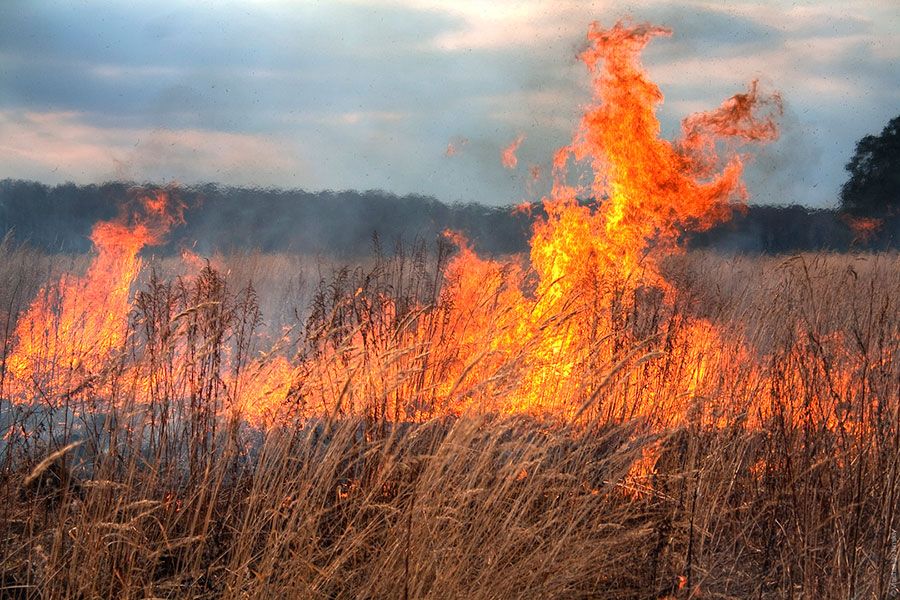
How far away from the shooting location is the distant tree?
1062 inches

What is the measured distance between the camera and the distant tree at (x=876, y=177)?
26969 mm

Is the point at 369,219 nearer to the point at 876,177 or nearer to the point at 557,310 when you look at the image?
the point at 876,177

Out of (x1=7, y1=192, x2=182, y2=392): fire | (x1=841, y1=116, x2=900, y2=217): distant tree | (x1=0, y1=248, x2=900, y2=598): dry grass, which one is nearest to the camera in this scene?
(x1=0, y1=248, x2=900, y2=598): dry grass

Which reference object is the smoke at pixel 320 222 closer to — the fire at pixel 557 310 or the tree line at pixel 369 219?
the tree line at pixel 369 219

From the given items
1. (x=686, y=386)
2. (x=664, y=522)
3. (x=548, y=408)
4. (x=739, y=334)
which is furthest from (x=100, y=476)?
(x=739, y=334)

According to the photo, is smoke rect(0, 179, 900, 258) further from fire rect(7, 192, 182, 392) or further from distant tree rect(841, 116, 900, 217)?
fire rect(7, 192, 182, 392)

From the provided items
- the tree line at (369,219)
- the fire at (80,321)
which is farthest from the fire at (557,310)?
the tree line at (369,219)

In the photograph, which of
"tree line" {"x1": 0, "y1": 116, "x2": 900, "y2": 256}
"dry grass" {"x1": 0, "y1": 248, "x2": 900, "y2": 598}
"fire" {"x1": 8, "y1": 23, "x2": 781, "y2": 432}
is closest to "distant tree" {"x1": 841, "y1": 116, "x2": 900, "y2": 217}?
"tree line" {"x1": 0, "y1": 116, "x2": 900, "y2": 256}

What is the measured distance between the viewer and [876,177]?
27344 millimetres

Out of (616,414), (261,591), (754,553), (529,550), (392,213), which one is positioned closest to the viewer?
(261,591)

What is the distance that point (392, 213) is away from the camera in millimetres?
40250

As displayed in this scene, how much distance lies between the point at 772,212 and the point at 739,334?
107ft

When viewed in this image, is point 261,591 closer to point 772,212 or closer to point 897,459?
point 897,459

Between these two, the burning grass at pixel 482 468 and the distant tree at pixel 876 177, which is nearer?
the burning grass at pixel 482 468
